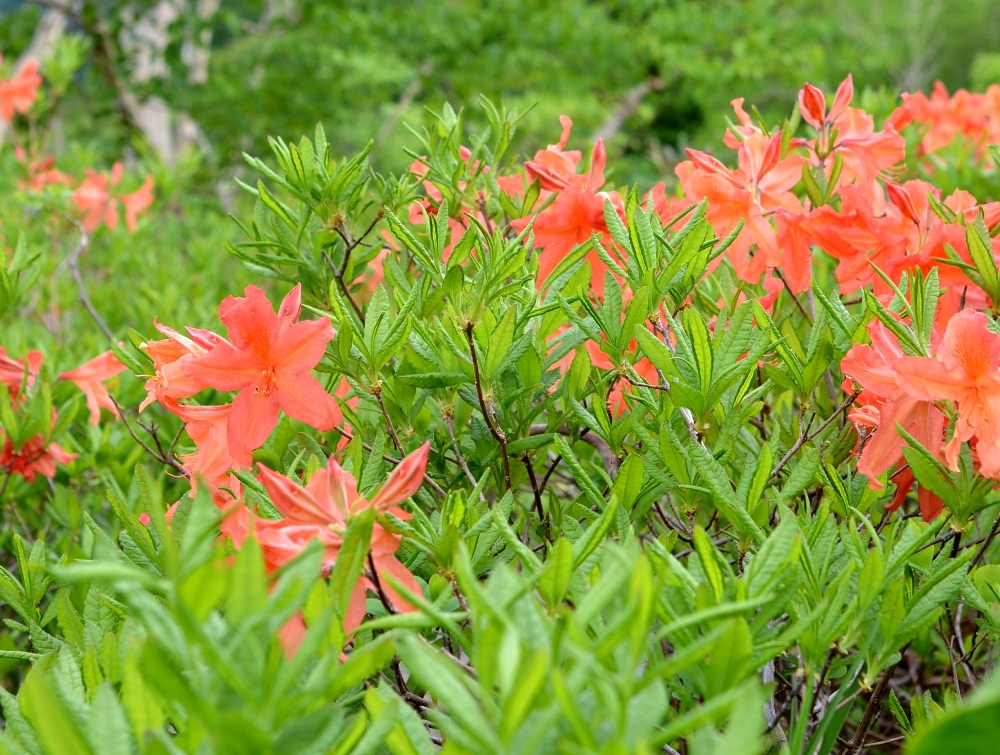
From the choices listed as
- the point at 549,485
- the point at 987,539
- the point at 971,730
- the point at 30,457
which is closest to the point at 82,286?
the point at 30,457

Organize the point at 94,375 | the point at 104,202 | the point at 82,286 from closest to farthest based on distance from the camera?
the point at 94,375 < the point at 82,286 < the point at 104,202

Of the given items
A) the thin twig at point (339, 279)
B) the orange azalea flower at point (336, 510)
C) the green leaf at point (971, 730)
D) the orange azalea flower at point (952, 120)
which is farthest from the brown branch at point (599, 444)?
the orange azalea flower at point (952, 120)

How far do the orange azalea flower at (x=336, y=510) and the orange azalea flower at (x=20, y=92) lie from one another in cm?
406

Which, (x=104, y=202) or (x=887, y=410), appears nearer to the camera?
(x=887, y=410)

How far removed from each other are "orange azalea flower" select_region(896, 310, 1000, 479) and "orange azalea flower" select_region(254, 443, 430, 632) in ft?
1.74

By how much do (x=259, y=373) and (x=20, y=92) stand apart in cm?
385

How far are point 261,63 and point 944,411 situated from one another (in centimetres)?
826

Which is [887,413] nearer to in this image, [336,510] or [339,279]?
[336,510]

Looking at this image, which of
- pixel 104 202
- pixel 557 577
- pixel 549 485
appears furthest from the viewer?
pixel 104 202

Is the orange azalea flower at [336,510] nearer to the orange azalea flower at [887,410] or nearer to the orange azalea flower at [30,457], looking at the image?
the orange azalea flower at [887,410]

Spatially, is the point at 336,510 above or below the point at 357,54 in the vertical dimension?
above

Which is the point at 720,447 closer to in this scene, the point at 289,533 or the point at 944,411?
the point at 944,411

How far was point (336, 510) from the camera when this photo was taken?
0.86 meters

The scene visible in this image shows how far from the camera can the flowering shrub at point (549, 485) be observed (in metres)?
0.62
